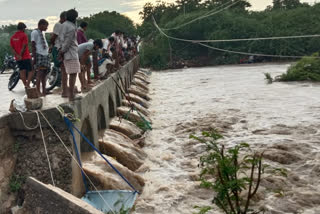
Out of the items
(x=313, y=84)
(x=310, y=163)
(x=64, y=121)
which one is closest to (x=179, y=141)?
(x=310, y=163)

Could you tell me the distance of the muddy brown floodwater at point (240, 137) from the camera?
6.41m

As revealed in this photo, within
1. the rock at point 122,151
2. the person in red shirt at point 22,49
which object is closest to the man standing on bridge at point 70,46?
the rock at point 122,151

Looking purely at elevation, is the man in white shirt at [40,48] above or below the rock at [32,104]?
above

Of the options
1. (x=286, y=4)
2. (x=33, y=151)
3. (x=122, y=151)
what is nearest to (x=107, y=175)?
(x=33, y=151)

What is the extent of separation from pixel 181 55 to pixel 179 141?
85.2ft

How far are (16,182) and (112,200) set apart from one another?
1360mm

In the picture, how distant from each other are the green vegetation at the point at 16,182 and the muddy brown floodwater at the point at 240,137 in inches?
76.5

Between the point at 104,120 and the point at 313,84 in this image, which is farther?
the point at 313,84

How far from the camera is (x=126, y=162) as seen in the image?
24.6 ft

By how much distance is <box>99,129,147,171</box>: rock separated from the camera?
7512mm

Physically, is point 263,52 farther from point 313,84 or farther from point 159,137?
point 159,137

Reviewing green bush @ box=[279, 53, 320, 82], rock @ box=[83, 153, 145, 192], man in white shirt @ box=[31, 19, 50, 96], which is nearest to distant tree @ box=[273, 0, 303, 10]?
green bush @ box=[279, 53, 320, 82]

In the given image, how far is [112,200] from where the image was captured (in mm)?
5590

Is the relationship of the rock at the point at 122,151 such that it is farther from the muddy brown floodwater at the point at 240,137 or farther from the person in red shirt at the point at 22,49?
the person in red shirt at the point at 22,49
